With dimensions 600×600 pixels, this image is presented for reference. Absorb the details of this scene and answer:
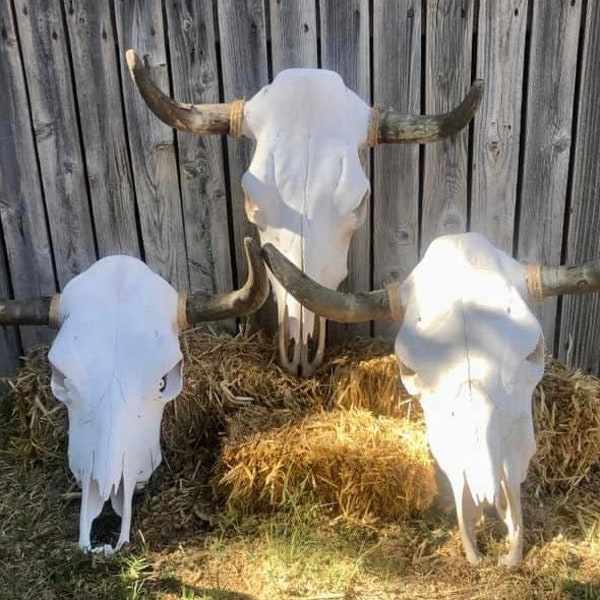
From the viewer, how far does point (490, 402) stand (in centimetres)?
356

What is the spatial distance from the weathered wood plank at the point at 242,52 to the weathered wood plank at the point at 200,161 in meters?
0.06

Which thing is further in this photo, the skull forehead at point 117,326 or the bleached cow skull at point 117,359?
the skull forehead at point 117,326

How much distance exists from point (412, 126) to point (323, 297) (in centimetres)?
103

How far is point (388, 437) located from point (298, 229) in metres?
1.01

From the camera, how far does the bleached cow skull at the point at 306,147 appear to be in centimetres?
420

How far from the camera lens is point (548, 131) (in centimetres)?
493

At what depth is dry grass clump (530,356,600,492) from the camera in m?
4.41

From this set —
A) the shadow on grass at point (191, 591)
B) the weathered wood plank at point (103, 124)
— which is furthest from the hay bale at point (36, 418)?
the shadow on grass at point (191, 591)

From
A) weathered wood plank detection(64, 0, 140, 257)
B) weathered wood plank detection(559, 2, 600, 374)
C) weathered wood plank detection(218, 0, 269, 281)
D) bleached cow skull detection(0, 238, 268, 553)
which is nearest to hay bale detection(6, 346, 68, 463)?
bleached cow skull detection(0, 238, 268, 553)

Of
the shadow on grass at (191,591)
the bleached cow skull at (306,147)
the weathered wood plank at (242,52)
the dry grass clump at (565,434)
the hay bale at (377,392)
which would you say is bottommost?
the shadow on grass at (191,591)

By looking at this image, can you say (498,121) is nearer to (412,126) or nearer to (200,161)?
(412,126)

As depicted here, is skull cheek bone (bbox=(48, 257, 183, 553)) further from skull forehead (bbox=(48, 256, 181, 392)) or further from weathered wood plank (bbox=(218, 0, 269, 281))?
weathered wood plank (bbox=(218, 0, 269, 281))

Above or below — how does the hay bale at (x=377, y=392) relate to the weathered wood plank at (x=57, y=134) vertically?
below

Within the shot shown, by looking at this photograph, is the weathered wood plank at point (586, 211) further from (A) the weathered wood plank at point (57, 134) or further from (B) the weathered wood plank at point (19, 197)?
(B) the weathered wood plank at point (19, 197)
